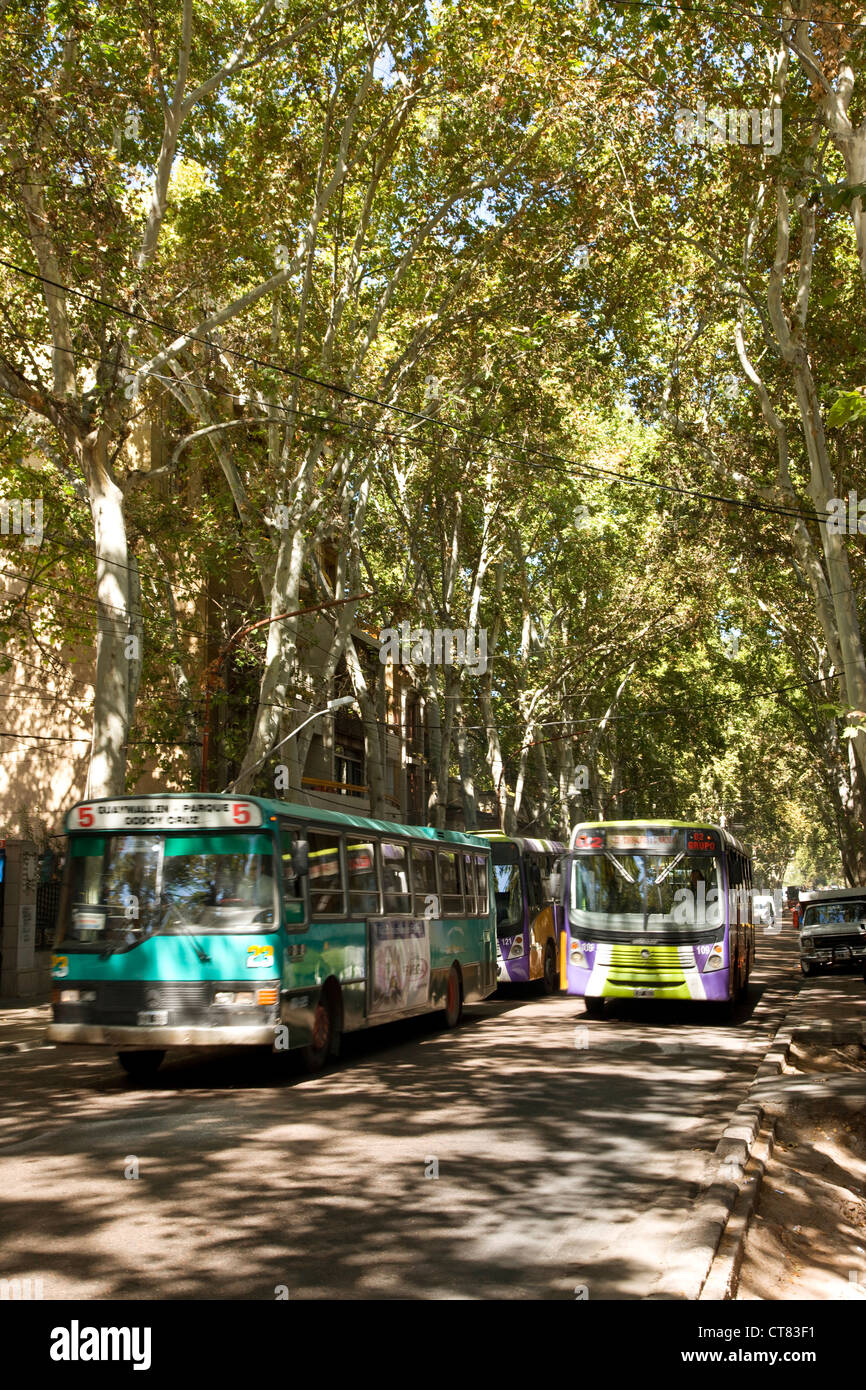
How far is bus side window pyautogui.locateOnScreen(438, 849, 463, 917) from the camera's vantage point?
17.2 metres

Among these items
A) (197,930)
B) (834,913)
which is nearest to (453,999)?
(197,930)

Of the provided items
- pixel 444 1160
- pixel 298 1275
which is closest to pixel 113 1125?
pixel 444 1160

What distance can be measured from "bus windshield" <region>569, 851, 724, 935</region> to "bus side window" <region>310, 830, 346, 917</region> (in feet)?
19.4

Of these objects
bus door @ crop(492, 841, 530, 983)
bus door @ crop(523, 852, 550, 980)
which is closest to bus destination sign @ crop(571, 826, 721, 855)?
bus door @ crop(492, 841, 530, 983)

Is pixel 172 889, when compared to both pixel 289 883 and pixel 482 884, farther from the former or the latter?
pixel 482 884

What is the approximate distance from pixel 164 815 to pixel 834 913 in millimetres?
19155

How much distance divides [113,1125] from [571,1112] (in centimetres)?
345

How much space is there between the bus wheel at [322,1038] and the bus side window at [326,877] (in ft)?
2.81

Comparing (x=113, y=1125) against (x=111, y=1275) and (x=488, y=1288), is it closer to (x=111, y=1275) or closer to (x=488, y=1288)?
(x=111, y=1275)

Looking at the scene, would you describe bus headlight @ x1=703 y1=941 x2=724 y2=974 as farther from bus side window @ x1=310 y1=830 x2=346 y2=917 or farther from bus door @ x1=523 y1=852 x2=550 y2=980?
bus door @ x1=523 y1=852 x2=550 y2=980

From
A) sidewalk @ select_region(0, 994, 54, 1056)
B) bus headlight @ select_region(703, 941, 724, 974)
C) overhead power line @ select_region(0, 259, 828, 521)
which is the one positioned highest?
overhead power line @ select_region(0, 259, 828, 521)

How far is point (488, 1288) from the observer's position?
5.57 meters

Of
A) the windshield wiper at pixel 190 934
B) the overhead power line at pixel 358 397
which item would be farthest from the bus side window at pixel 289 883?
the overhead power line at pixel 358 397

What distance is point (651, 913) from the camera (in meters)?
17.7
